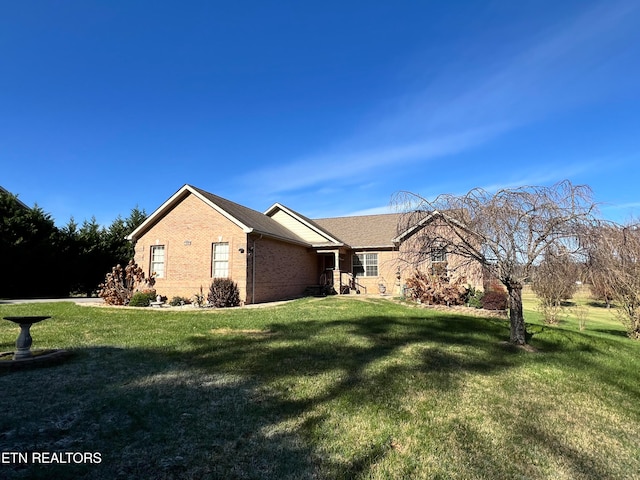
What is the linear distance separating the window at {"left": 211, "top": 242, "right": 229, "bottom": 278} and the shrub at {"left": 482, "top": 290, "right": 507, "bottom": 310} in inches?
501

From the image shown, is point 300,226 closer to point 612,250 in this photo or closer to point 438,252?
point 438,252

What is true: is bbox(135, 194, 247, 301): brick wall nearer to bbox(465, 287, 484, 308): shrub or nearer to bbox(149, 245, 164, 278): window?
bbox(149, 245, 164, 278): window

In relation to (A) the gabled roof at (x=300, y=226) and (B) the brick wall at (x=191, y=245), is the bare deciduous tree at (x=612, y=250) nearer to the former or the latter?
(B) the brick wall at (x=191, y=245)

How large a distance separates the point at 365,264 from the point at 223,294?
11.6m

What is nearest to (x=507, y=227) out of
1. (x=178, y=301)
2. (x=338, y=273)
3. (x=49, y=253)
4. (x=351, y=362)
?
(x=351, y=362)

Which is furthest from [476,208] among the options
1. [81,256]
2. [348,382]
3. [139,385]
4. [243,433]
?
[81,256]

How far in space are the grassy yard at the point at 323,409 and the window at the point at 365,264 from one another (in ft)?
52.0

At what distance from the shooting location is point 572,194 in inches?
304

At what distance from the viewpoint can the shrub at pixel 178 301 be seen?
17250 millimetres

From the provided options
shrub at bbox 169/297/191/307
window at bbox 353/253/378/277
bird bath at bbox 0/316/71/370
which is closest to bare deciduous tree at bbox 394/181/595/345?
bird bath at bbox 0/316/71/370

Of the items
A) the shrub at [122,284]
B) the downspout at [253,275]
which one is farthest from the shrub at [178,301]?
the downspout at [253,275]

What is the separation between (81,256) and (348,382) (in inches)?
1012

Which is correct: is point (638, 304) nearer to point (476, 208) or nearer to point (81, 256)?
point (476, 208)

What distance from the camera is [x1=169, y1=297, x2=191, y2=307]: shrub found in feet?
56.6
